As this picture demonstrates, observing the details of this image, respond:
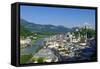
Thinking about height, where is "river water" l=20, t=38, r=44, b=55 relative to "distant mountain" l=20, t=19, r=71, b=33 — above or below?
below

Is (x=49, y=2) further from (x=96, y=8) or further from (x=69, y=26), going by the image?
(x=96, y=8)

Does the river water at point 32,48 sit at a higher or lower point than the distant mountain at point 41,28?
lower

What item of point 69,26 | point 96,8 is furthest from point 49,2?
point 96,8

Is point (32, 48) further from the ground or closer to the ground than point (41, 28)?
closer to the ground


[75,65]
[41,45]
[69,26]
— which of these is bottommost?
[75,65]

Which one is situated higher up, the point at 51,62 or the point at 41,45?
the point at 41,45

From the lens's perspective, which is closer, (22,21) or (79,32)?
(22,21)

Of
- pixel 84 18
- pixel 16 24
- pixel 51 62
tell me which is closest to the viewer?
pixel 16 24

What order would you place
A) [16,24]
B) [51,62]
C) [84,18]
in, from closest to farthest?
[16,24] → [51,62] → [84,18]
